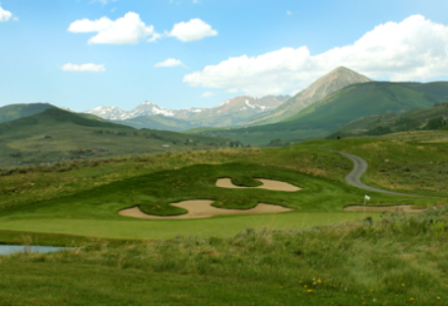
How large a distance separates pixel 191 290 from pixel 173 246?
204 inches

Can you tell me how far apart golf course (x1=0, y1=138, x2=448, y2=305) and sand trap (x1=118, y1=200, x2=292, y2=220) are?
10 cm

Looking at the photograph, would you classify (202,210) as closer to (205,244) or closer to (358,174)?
(205,244)

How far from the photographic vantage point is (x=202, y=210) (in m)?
30.4

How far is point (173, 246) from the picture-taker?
1452 centimetres

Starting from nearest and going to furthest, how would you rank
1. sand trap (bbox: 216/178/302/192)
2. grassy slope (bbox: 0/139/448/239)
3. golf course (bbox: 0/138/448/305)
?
1. golf course (bbox: 0/138/448/305)
2. grassy slope (bbox: 0/139/448/239)
3. sand trap (bbox: 216/178/302/192)

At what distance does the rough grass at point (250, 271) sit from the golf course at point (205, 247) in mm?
47

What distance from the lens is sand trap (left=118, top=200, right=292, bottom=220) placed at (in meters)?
27.6

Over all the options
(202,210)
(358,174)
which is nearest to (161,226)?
(202,210)

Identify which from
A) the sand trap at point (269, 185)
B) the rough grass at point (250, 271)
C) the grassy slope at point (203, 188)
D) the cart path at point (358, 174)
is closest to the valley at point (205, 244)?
the rough grass at point (250, 271)

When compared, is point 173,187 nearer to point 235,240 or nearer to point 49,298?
point 235,240

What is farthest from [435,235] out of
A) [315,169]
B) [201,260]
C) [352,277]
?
[315,169]

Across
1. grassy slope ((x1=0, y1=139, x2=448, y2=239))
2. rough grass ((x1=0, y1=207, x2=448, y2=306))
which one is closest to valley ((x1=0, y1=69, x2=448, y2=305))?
rough grass ((x1=0, y1=207, x2=448, y2=306))

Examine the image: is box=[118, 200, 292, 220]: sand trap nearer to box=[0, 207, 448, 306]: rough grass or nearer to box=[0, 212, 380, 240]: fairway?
box=[0, 212, 380, 240]: fairway

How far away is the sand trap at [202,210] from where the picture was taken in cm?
2764
